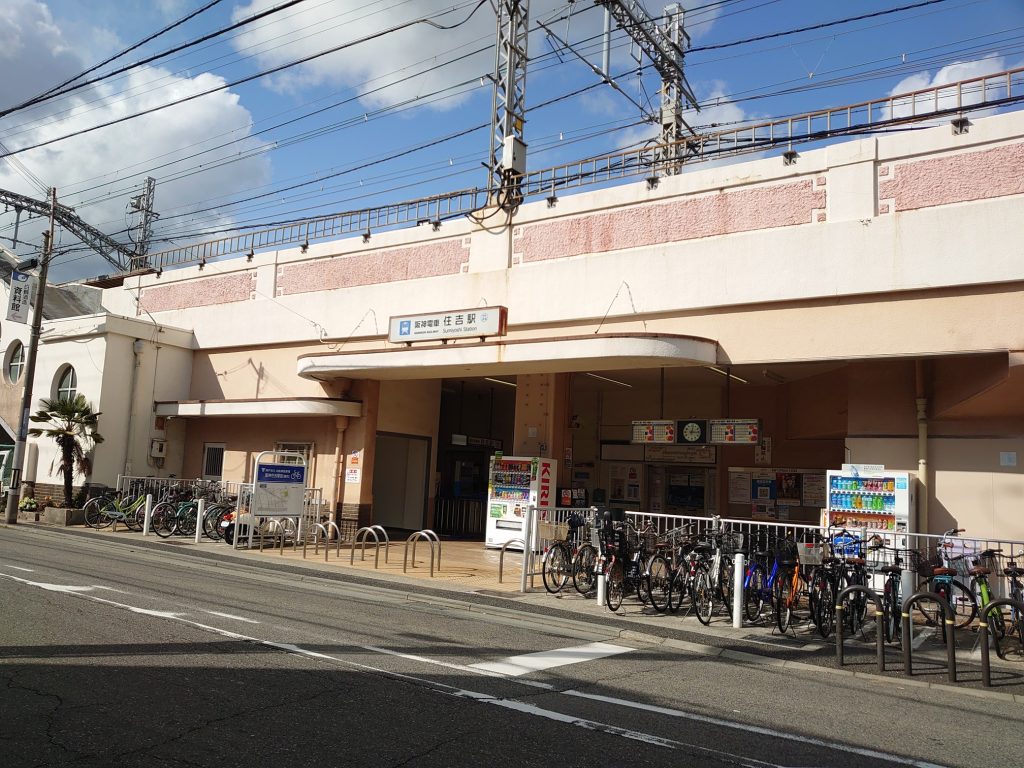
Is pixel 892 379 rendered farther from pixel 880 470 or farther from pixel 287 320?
pixel 287 320

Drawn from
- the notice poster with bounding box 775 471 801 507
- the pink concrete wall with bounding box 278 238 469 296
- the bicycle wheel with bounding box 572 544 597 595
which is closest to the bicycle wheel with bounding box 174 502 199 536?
the pink concrete wall with bounding box 278 238 469 296

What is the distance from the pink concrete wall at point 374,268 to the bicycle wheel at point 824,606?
11.1m

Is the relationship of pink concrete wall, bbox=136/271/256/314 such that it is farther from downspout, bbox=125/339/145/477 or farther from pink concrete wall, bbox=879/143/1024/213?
pink concrete wall, bbox=879/143/1024/213

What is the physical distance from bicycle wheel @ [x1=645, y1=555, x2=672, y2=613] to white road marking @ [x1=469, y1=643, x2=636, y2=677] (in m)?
2.20

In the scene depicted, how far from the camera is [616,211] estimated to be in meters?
16.4

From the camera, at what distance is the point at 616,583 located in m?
11.6

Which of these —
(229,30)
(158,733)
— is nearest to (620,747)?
(158,733)

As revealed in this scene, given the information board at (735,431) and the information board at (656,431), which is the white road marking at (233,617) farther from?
the information board at (735,431)

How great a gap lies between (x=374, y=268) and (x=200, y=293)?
725cm

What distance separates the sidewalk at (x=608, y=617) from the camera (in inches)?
337

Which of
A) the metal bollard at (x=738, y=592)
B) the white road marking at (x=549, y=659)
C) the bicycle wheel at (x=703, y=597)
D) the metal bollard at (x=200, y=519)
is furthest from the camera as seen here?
the metal bollard at (x=200, y=519)

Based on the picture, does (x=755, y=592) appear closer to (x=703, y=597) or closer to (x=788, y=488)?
(x=703, y=597)

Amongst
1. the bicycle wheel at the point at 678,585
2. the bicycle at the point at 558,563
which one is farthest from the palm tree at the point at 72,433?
the bicycle wheel at the point at 678,585

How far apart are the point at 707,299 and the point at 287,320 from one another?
11.8 metres
